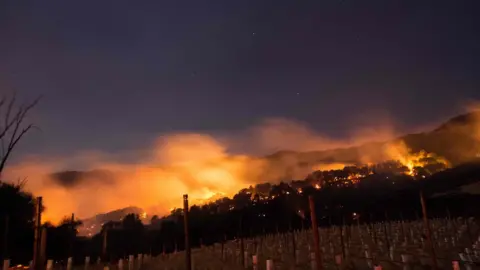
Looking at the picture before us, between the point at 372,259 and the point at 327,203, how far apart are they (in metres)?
50.0

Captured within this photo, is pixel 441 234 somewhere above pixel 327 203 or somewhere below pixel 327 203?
below

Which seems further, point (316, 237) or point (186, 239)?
point (186, 239)

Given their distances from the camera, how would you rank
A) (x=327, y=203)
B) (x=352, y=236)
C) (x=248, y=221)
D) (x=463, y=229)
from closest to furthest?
(x=463, y=229) < (x=352, y=236) < (x=248, y=221) < (x=327, y=203)

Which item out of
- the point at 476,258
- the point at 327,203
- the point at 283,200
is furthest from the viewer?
the point at 283,200

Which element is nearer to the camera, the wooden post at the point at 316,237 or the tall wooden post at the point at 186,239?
the wooden post at the point at 316,237

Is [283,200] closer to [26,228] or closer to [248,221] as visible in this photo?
[248,221]

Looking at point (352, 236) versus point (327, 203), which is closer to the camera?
point (352, 236)

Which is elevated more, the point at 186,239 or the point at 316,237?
the point at 186,239

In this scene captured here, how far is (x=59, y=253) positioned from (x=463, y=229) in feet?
128

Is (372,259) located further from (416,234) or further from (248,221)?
(248,221)

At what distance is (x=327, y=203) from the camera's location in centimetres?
6969

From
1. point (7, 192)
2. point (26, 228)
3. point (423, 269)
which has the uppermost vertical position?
point (7, 192)

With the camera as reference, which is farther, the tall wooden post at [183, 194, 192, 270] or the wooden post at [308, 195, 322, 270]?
the tall wooden post at [183, 194, 192, 270]

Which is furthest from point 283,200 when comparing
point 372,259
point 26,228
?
point 372,259
